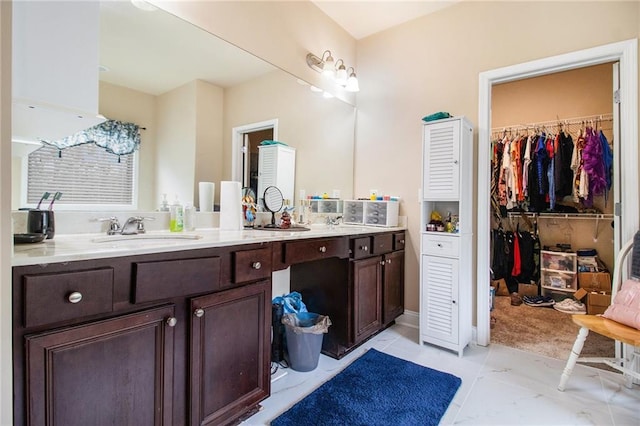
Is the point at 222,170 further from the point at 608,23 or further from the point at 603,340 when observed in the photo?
the point at 603,340

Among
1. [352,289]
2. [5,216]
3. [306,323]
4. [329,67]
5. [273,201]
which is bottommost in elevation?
[306,323]

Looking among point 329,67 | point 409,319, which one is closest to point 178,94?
point 329,67

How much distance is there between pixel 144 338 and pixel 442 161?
6.86 ft

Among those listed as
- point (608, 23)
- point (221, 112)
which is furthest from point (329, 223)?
point (608, 23)

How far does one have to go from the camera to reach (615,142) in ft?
6.63

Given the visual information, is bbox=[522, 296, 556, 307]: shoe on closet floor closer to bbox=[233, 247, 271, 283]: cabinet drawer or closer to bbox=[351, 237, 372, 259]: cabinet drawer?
bbox=[351, 237, 372, 259]: cabinet drawer

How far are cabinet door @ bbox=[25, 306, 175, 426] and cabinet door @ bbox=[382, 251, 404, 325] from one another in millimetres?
1693

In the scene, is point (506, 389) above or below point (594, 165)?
below

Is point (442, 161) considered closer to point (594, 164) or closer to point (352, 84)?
point (352, 84)

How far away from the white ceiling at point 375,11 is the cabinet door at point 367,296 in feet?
6.89

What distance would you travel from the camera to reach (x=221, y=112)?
1.97 meters

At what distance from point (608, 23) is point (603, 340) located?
7.56 ft

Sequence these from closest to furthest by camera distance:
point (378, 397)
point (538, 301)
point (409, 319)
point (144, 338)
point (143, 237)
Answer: point (144, 338), point (143, 237), point (378, 397), point (409, 319), point (538, 301)

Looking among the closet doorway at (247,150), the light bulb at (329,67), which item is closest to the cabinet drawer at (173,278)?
the closet doorway at (247,150)
